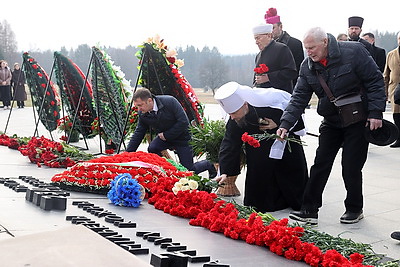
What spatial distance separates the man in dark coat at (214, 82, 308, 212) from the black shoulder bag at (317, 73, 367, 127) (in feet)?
2.22

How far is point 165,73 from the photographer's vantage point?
954 cm

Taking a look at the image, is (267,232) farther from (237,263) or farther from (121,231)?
(121,231)

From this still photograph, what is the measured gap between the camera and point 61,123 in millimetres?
12328

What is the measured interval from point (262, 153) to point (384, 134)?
118cm

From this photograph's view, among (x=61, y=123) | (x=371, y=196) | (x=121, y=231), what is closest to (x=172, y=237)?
(x=121, y=231)

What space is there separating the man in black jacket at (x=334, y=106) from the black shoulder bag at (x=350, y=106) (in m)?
0.04

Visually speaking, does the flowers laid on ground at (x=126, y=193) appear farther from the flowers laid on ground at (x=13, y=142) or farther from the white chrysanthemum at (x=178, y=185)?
the flowers laid on ground at (x=13, y=142)

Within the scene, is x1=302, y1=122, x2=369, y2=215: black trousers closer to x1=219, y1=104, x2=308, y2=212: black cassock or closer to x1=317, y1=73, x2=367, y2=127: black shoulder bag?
x1=317, y1=73, x2=367, y2=127: black shoulder bag

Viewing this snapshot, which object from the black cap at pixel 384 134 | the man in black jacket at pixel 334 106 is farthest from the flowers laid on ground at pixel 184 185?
the black cap at pixel 384 134

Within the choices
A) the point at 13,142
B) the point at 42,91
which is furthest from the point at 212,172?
the point at 42,91

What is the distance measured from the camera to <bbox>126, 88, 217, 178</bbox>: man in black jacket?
317 inches

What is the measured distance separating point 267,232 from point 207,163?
404cm

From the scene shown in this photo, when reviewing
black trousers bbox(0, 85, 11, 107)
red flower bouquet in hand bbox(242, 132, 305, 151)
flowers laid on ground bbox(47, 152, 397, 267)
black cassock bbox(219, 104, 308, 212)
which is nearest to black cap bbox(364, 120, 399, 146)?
red flower bouquet in hand bbox(242, 132, 305, 151)

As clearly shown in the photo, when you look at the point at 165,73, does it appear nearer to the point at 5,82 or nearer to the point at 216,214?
the point at 216,214
